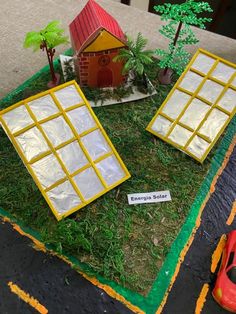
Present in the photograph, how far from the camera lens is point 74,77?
2.77 m

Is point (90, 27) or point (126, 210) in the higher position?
point (90, 27)

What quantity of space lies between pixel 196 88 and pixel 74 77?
105 cm

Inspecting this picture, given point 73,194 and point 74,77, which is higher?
point 74,77

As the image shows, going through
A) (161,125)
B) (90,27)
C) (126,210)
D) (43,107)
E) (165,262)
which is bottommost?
(165,262)

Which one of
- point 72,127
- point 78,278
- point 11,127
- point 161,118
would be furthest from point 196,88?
point 78,278

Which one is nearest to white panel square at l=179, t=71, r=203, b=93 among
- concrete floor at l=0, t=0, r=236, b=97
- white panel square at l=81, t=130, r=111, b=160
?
white panel square at l=81, t=130, r=111, b=160

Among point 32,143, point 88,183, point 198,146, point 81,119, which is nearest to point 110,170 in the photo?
point 88,183

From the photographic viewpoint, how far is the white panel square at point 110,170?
7.05 ft

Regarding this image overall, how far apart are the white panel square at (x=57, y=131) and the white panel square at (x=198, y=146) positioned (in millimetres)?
887

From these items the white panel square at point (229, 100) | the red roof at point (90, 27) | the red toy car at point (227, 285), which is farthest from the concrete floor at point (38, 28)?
the red toy car at point (227, 285)

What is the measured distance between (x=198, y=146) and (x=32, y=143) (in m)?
1.17

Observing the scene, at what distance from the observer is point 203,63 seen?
2375 millimetres

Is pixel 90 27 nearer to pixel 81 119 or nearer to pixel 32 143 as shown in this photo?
pixel 81 119

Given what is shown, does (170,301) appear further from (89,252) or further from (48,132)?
(48,132)
